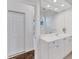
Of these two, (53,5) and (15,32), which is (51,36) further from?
(15,32)

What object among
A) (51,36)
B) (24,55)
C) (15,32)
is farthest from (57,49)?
(15,32)

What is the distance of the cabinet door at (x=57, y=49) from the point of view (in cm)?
316

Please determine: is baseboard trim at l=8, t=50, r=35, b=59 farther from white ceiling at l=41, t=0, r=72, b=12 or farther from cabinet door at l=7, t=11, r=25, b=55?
white ceiling at l=41, t=0, r=72, b=12

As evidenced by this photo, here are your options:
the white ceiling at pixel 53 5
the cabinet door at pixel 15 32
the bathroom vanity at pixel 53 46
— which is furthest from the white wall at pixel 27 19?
the bathroom vanity at pixel 53 46

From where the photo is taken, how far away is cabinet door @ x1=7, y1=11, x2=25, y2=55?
2338mm

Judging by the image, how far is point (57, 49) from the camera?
3.22m

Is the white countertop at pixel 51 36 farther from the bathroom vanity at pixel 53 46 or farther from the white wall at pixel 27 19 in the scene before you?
the white wall at pixel 27 19

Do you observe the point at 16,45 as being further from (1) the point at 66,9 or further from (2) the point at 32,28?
(1) the point at 66,9

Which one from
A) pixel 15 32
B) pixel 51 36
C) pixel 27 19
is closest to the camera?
pixel 15 32

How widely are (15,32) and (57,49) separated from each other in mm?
1310

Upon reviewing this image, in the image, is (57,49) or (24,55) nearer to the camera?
(24,55)

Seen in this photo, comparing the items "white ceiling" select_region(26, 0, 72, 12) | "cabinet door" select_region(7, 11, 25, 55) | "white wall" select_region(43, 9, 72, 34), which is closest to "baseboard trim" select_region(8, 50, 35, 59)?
"cabinet door" select_region(7, 11, 25, 55)

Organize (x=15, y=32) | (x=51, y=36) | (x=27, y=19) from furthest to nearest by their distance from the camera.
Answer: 1. (x=51, y=36)
2. (x=27, y=19)
3. (x=15, y=32)
